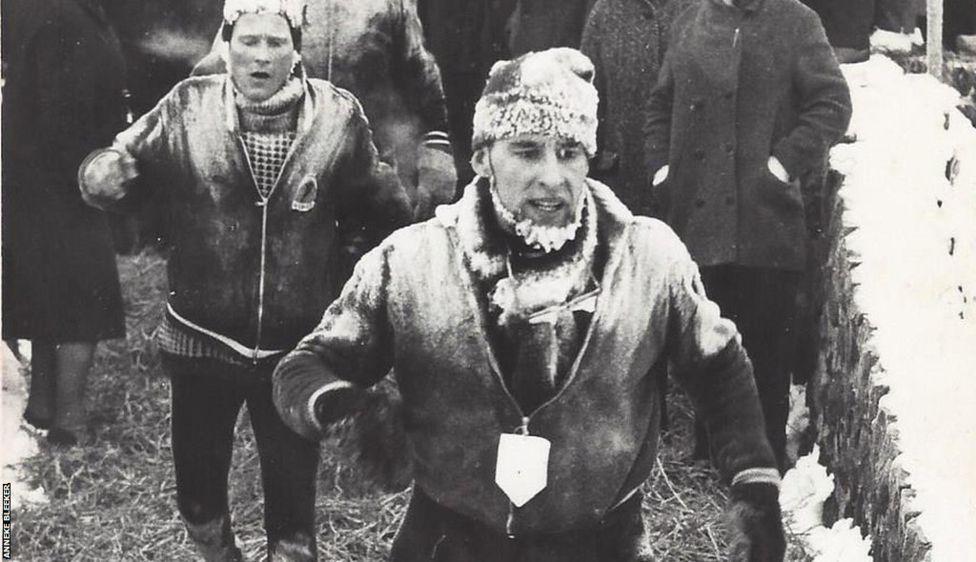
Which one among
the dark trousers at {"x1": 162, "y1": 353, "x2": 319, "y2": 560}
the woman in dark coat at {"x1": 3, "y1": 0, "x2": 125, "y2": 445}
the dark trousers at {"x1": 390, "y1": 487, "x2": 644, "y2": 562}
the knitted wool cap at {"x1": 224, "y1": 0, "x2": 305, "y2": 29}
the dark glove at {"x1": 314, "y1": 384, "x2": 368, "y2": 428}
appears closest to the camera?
the dark glove at {"x1": 314, "y1": 384, "x2": 368, "y2": 428}

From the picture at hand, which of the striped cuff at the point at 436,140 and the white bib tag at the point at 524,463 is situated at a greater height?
the striped cuff at the point at 436,140

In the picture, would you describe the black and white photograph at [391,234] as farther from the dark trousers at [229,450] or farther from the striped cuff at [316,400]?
the striped cuff at [316,400]

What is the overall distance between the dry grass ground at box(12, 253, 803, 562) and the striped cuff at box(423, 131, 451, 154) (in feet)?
2.12

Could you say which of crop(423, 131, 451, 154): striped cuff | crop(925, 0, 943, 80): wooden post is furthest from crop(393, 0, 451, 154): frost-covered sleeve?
crop(925, 0, 943, 80): wooden post

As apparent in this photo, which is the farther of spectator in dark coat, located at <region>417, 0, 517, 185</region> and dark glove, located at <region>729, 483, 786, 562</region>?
spectator in dark coat, located at <region>417, 0, 517, 185</region>

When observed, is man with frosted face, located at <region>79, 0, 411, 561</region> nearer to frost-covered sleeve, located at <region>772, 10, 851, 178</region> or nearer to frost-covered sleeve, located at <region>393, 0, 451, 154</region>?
frost-covered sleeve, located at <region>393, 0, 451, 154</region>

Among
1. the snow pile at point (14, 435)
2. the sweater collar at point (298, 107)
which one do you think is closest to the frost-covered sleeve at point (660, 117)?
the sweater collar at point (298, 107)

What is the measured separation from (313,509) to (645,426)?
A: 2.86 feet

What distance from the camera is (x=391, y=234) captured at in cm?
329

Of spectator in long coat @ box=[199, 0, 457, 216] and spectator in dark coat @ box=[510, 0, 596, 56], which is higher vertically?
spectator in dark coat @ box=[510, 0, 596, 56]

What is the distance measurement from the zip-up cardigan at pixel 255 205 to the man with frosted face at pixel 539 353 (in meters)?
0.42

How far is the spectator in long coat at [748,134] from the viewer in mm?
3621

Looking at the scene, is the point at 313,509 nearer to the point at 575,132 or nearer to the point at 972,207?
the point at 575,132

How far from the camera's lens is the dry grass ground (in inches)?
138
